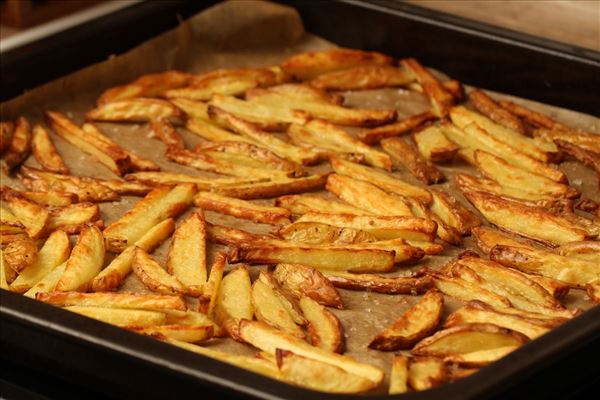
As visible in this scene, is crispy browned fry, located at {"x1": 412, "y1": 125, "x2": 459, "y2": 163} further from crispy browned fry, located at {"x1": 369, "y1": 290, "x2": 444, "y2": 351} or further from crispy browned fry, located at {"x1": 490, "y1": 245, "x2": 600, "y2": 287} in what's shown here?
crispy browned fry, located at {"x1": 369, "y1": 290, "x2": 444, "y2": 351}

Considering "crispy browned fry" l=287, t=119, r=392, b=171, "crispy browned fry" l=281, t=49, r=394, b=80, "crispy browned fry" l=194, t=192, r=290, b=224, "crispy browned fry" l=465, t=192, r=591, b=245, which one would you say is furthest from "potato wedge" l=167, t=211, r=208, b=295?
"crispy browned fry" l=281, t=49, r=394, b=80

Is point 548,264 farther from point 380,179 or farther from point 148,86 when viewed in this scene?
point 148,86

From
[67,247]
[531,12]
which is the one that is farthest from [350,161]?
[531,12]

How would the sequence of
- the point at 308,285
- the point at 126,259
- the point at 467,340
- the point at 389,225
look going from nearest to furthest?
the point at 467,340 < the point at 308,285 < the point at 126,259 < the point at 389,225

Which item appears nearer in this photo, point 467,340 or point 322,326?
point 467,340

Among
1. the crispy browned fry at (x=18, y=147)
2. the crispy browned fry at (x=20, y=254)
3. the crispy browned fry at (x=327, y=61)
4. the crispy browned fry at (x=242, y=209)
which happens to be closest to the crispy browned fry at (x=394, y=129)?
the crispy browned fry at (x=327, y=61)

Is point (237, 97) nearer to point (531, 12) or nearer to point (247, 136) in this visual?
point (247, 136)

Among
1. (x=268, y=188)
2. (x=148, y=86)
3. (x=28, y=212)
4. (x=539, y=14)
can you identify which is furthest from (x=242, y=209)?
(x=539, y=14)

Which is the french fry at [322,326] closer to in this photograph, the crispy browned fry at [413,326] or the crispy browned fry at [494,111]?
the crispy browned fry at [413,326]
